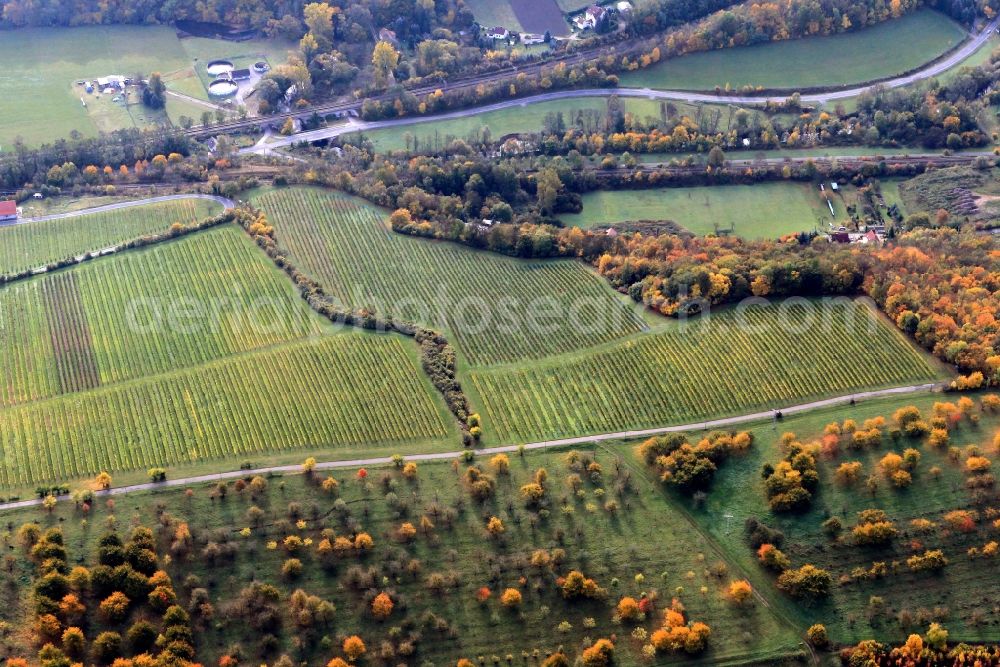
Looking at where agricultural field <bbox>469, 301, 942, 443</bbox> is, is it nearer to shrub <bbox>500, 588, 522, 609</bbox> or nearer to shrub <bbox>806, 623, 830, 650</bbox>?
shrub <bbox>500, 588, 522, 609</bbox>

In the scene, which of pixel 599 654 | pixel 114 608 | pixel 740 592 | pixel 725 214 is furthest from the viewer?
pixel 725 214

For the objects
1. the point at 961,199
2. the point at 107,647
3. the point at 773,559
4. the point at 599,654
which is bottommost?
the point at 599,654

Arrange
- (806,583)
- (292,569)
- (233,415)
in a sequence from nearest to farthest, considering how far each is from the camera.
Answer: (806,583) < (292,569) < (233,415)

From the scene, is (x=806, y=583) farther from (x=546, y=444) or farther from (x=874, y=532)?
(x=546, y=444)

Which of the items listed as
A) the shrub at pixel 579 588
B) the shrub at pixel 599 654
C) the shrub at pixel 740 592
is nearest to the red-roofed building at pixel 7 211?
the shrub at pixel 579 588

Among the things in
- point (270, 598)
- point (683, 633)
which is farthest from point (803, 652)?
point (270, 598)

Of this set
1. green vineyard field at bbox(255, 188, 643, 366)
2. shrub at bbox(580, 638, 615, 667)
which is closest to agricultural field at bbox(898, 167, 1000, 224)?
green vineyard field at bbox(255, 188, 643, 366)

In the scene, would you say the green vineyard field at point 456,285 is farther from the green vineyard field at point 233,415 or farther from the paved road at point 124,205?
the green vineyard field at point 233,415

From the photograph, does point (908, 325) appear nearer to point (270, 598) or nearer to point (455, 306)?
point (455, 306)

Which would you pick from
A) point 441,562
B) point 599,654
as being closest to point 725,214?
point 441,562
